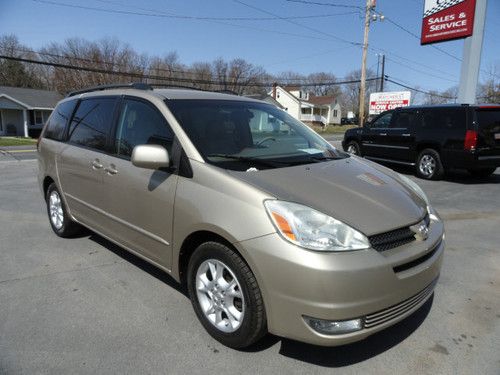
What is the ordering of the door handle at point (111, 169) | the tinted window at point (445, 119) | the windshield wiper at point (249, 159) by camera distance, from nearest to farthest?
the windshield wiper at point (249, 159)
the door handle at point (111, 169)
the tinted window at point (445, 119)

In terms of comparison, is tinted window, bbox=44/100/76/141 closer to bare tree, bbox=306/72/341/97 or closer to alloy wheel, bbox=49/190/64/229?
alloy wheel, bbox=49/190/64/229

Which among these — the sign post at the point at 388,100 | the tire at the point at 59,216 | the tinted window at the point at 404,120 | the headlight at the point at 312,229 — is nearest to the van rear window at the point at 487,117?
the tinted window at the point at 404,120

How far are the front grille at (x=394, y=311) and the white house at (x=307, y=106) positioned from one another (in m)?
62.3

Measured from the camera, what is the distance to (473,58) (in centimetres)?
1538

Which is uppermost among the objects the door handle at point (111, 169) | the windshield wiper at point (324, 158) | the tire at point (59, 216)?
the windshield wiper at point (324, 158)

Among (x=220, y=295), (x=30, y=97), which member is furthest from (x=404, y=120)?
(x=30, y=97)

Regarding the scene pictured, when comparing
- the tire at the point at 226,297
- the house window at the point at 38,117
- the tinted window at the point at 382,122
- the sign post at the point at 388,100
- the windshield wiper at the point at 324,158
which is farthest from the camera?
the house window at the point at 38,117

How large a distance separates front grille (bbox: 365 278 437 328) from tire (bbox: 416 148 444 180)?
25.2ft

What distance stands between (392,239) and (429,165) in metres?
8.14

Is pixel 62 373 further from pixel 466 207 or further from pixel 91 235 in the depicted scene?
pixel 466 207

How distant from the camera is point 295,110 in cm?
6844

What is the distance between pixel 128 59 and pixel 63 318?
2068 inches

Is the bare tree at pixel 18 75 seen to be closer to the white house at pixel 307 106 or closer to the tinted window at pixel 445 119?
the white house at pixel 307 106

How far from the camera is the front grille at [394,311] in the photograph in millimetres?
2394
